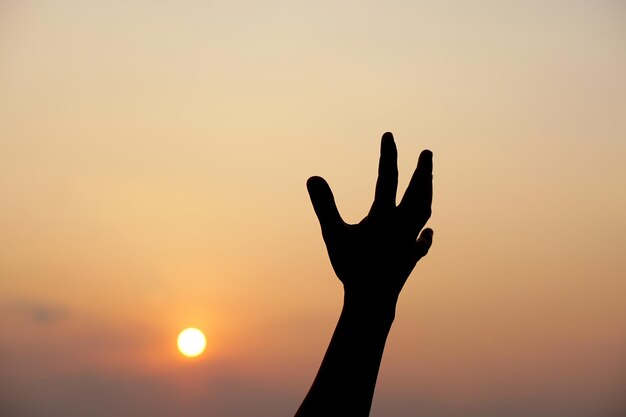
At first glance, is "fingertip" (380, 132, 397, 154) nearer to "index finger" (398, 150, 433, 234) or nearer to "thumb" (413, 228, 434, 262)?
"index finger" (398, 150, 433, 234)

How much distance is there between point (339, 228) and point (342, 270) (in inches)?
8.1

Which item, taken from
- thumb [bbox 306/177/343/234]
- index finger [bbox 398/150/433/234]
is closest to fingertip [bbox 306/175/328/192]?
thumb [bbox 306/177/343/234]

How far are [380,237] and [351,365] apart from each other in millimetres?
631

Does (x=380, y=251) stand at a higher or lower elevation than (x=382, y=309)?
higher

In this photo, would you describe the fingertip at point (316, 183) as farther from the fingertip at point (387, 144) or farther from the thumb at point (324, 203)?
the fingertip at point (387, 144)

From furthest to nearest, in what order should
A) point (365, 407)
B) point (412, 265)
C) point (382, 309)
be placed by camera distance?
point (412, 265)
point (382, 309)
point (365, 407)

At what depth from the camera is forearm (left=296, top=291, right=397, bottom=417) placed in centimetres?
301

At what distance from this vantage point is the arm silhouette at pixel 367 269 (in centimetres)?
304

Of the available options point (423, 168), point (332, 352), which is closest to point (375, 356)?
point (332, 352)

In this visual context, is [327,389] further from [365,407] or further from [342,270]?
[342,270]

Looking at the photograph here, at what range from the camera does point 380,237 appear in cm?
334

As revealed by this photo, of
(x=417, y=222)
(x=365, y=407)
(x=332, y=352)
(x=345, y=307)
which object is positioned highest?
(x=417, y=222)

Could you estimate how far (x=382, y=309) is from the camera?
3.23m

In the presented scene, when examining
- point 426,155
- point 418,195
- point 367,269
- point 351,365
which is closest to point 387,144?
point 426,155
